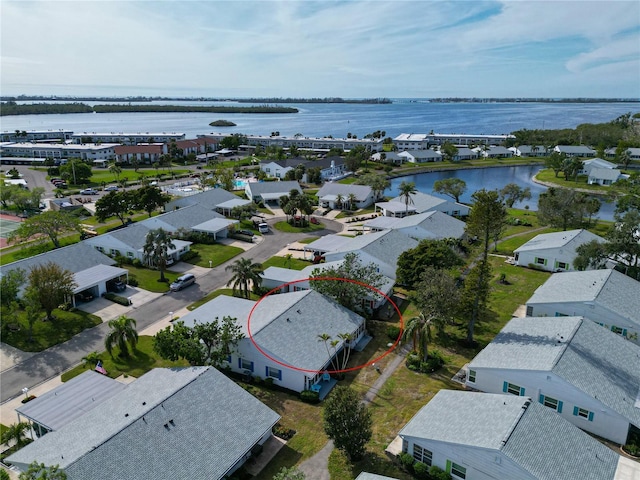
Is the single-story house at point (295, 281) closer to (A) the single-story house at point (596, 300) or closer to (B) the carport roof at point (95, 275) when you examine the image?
(A) the single-story house at point (596, 300)

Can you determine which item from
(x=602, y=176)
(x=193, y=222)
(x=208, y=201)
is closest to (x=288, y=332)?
(x=193, y=222)

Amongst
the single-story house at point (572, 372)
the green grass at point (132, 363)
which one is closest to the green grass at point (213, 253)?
the green grass at point (132, 363)

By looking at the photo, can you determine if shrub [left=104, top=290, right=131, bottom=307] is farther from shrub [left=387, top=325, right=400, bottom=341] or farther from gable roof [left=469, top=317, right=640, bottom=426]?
gable roof [left=469, top=317, right=640, bottom=426]

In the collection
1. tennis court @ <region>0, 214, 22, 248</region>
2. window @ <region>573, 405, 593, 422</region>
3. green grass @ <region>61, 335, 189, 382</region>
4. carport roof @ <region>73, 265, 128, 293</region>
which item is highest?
carport roof @ <region>73, 265, 128, 293</region>

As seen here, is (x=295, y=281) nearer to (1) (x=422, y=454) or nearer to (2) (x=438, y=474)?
(1) (x=422, y=454)

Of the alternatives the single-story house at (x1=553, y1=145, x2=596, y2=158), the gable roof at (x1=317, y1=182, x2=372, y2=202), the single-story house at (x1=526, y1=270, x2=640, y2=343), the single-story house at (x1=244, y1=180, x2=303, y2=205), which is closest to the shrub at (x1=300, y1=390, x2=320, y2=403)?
the single-story house at (x1=526, y1=270, x2=640, y2=343)

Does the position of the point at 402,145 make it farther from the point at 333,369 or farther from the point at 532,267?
the point at 333,369
